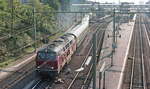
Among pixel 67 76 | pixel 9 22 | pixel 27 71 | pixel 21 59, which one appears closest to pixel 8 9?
pixel 9 22

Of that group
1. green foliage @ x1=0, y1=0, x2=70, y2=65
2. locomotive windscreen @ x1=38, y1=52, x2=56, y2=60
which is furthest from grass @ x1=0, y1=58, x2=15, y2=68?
locomotive windscreen @ x1=38, y1=52, x2=56, y2=60

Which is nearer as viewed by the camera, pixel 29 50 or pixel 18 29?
pixel 29 50

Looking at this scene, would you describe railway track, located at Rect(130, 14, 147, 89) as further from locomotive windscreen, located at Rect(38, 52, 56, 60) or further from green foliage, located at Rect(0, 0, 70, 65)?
green foliage, located at Rect(0, 0, 70, 65)

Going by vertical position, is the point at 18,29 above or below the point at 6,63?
above

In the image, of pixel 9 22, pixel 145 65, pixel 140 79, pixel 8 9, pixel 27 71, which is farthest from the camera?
pixel 8 9

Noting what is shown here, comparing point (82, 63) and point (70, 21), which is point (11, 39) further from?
point (70, 21)

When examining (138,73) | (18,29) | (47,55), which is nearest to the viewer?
(47,55)

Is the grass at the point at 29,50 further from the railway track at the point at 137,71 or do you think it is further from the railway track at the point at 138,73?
the railway track at the point at 138,73

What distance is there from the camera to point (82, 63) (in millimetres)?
25750

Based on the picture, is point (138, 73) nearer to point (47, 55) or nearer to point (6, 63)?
Answer: point (47, 55)

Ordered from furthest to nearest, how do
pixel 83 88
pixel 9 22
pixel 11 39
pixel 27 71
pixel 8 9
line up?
1. pixel 8 9
2. pixel 9 22
3. pixel 11 39
4. pixel 27 71
5. pixel 83 88

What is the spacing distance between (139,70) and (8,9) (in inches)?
875

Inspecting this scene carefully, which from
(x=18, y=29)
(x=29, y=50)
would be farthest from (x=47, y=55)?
(x=18, y=29)

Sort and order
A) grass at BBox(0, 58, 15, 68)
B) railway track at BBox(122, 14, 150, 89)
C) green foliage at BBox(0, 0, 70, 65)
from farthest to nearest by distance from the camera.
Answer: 1. green foliage at BBox(0, 0, 70, 65)
2. grass at BBox(0, 58, 15, 68)
3. railway track at BBox(122, 14, 150, 89)
